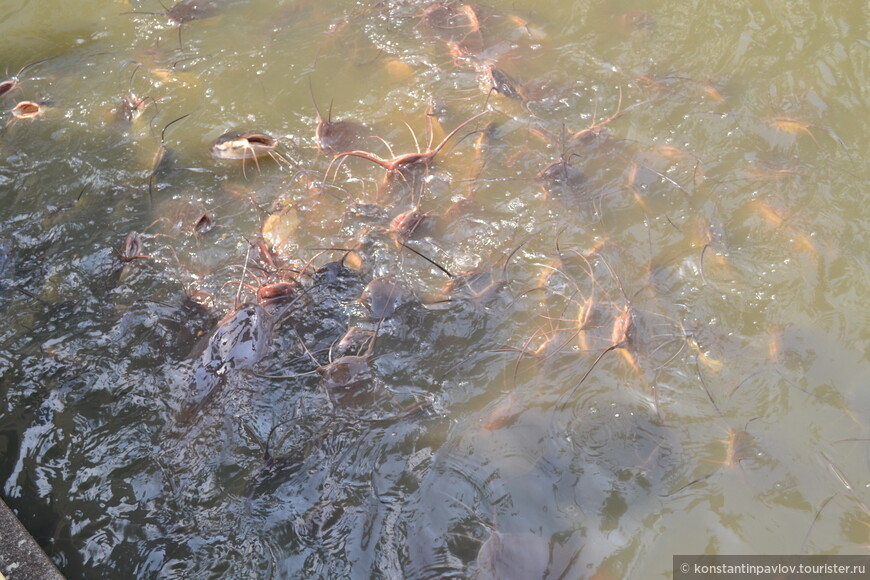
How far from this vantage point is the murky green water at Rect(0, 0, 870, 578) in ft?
8.56

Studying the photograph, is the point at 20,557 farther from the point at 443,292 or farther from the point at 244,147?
the point at 244,147

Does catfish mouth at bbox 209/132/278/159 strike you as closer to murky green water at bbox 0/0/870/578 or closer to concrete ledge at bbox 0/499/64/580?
murky green water at bbox 0/0/870/578

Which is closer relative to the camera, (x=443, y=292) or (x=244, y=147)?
(x=443, y=292)

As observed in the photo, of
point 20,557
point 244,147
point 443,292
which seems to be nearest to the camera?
point 20,557

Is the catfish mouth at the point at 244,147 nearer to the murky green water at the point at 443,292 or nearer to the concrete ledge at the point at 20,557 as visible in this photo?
the murky green water at the point at 443,292

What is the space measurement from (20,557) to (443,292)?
6.83 ft

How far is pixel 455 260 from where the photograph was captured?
138 inches

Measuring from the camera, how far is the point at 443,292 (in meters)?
3.34

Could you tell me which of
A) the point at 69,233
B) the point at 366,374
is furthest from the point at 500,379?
the point at 69,233

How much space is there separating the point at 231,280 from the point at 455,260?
1.20 m

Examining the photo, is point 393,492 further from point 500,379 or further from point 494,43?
point 494,43

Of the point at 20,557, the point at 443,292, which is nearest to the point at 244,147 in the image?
the point at 443,292

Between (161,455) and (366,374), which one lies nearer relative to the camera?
(161,455)

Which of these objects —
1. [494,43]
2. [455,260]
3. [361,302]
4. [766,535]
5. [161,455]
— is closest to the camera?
[766,535]
